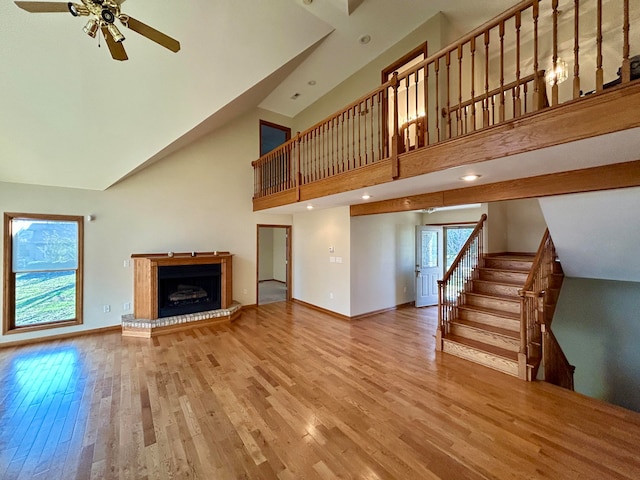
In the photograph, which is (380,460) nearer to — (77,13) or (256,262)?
(77,13)

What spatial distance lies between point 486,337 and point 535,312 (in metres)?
0.70

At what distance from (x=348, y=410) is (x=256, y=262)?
15.0 ft

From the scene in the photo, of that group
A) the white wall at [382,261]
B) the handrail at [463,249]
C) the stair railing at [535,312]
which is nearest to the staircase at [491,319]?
the stair railing at [535,312]

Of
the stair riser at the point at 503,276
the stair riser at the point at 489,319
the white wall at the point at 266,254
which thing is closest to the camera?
the stair riser at the point at 489,319

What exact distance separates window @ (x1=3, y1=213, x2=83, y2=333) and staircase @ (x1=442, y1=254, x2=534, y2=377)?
20.8 feet

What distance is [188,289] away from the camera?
5.45m

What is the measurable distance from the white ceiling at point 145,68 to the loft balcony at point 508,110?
1259 mm

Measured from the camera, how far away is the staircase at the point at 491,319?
348 cm

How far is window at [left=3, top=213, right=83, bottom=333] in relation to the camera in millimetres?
4215

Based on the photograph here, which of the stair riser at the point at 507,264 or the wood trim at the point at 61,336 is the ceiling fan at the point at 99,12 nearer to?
the wood trim at the point at 61,336

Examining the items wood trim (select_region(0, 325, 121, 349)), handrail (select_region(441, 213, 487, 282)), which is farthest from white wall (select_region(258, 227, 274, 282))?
handrail (select_region(441, 213, 487, 282))

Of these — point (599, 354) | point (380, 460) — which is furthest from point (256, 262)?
point (599, 354)

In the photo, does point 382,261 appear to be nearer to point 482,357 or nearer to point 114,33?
point 482,357

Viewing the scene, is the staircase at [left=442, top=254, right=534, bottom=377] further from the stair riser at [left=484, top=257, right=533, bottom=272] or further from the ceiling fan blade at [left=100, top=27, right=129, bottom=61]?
the ceiling fan blade at [left=100, top=27, right=129, bottom=61]
